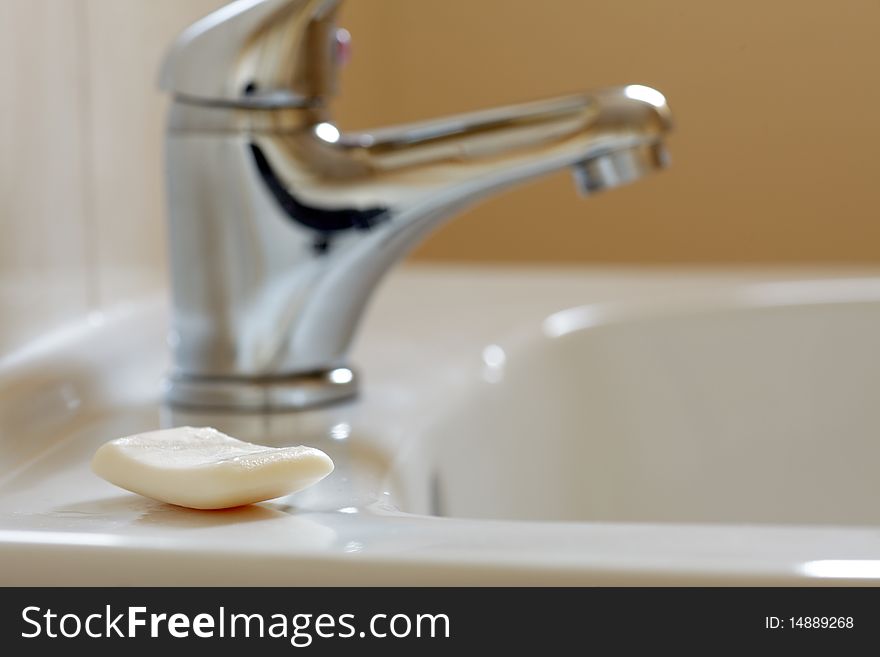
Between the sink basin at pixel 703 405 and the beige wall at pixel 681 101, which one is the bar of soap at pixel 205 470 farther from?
the beige wall at pixel 681 101

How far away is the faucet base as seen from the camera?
0.46 metres

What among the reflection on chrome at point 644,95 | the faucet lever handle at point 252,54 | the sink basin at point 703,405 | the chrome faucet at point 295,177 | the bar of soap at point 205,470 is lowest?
the sink basin at point 703,405

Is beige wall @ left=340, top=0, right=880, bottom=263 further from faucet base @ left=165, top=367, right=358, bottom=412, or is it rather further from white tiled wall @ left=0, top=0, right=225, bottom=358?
faucet base @ left=165, top=367, right=358, bottom=412

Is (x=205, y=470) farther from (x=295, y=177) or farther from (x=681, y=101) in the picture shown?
(x=681, y=101)

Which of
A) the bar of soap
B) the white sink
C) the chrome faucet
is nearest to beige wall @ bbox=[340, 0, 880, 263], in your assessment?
the white sink

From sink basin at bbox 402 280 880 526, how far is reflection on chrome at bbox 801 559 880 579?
286 millimetres

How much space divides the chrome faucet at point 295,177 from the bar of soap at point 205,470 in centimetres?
12

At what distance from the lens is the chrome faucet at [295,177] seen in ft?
1.48

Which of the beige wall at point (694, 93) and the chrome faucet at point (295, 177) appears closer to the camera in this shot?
the chrome faucet at point (295, 177)

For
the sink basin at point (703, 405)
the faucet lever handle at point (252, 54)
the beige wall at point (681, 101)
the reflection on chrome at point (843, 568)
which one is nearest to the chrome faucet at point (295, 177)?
the faucet lever handle at point (252, 54)

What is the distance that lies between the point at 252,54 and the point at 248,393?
12 centimetres

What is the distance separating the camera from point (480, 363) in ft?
1.85

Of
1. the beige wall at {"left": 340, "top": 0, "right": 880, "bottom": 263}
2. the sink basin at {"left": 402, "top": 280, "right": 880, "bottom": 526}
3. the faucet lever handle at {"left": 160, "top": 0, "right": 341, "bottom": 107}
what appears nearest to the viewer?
the faucet lever handle at {"left": 160, "top": 0, "right": 341, "bottom": 107}

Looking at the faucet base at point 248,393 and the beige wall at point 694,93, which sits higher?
the beige wall at point 694,93
